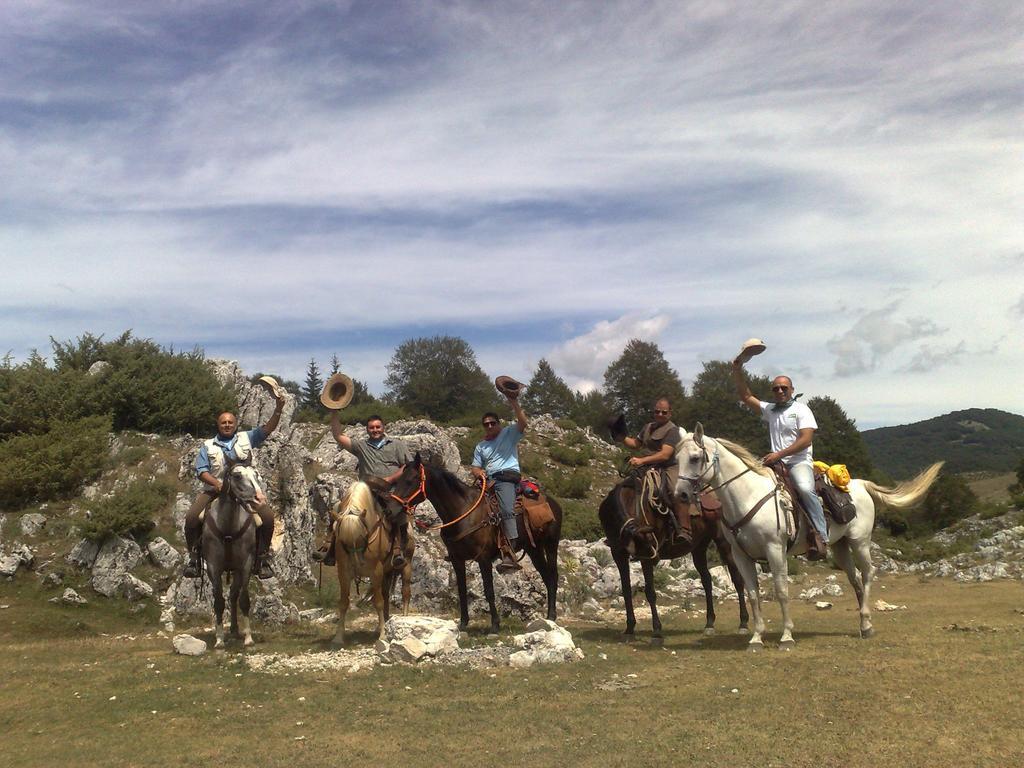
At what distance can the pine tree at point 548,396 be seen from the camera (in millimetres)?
63562

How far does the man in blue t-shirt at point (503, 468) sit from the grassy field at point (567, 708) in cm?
189

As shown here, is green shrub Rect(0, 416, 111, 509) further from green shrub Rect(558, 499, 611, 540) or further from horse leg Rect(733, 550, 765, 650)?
horse leg Rect(733, 550, 765, 650)

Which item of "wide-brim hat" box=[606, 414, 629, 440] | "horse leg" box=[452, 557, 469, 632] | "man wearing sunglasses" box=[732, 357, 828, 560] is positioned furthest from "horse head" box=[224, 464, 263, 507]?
"man wearing sunglasses" box=[732, 357, 828, 560]

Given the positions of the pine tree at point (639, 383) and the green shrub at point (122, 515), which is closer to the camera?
the green shrub at point (122, 515)

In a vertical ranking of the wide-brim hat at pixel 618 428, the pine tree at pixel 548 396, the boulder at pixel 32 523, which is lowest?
the boulder at pixel 32 523

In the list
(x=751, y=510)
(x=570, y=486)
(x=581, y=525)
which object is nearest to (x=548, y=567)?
(x=751, y=510)

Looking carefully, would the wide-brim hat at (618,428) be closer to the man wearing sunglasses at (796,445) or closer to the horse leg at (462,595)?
the man wearing sunglasses at (796,445)

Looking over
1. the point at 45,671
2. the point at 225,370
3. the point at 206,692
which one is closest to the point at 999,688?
the point at 206,692

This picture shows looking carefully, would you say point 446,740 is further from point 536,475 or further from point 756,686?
point 536,475

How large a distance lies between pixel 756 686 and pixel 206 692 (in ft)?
19.5

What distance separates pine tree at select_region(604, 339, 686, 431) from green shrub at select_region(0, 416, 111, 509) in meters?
44.8

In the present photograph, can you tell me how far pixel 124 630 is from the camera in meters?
15.0

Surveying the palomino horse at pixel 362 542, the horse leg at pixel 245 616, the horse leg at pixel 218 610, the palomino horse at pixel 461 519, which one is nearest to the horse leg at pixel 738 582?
the palomino horse at pixel 461 519

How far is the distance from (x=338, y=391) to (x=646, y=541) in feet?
16.4
